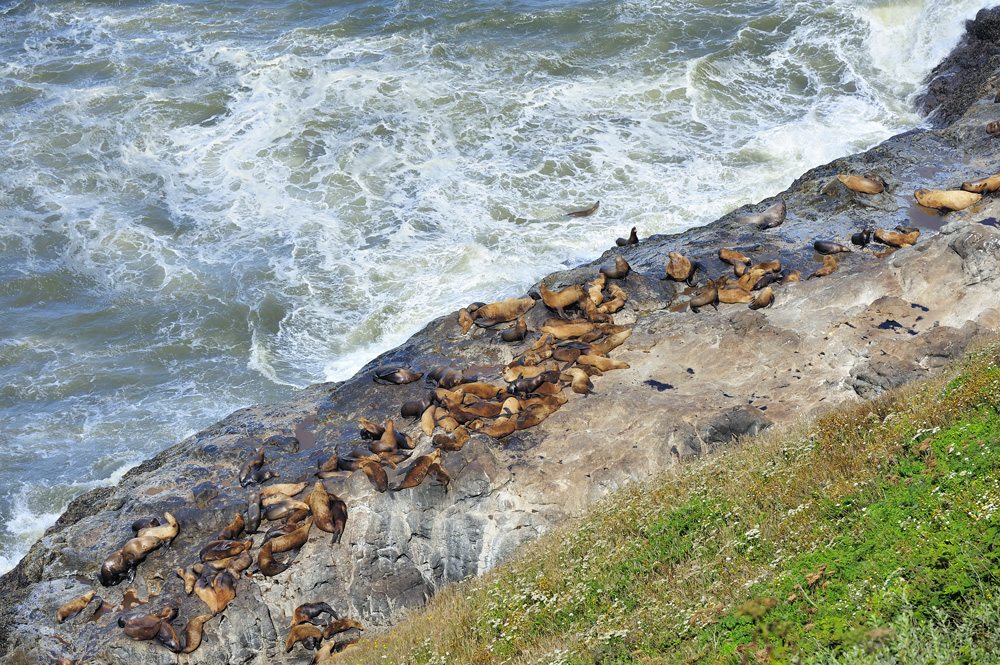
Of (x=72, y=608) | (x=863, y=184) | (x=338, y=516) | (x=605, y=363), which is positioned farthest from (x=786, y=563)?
(x=863, y=184)

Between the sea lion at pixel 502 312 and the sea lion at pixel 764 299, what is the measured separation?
8.92 feet

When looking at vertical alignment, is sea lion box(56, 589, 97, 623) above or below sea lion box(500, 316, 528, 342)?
below

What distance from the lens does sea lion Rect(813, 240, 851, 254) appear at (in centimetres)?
1105

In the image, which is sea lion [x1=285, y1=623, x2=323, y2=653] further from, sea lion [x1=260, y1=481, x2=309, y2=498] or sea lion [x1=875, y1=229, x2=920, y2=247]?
sea lion [x1=875, y1=229, x2=920, y2=247]

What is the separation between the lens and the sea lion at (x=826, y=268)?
10492mm

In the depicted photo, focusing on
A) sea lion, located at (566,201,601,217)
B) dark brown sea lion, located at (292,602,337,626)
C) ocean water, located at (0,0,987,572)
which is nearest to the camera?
dark brown sea lion, located at (292,602,337,626)

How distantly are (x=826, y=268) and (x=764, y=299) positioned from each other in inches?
43.2

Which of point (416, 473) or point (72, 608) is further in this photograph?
point (416, 473)

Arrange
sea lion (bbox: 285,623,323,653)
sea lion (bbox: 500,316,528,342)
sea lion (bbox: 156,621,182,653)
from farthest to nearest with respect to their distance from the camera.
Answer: sea lion (bbox: 500,316,528,342)
sea lion (bbox: 285,623,323,653)
sea lion (bbox: 156,621,182,653)

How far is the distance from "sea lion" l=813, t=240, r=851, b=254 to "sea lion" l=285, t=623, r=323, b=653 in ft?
25.4

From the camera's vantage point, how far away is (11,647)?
8203 millimetres

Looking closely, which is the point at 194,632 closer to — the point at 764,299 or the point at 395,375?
the point at 395,375

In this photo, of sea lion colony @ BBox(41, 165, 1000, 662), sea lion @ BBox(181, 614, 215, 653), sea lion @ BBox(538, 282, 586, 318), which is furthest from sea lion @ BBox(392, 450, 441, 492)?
sea lion @ BBox(538, 282, 586, 318)

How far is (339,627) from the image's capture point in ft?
26.5
